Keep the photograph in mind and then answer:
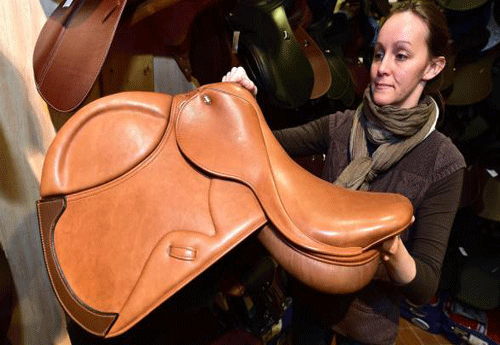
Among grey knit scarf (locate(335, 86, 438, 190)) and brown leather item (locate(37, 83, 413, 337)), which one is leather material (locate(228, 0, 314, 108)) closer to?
grey knit scarf (locate(335, 86, 438, 190))

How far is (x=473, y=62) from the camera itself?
149 cm

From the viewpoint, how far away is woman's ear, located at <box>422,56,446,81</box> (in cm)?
76

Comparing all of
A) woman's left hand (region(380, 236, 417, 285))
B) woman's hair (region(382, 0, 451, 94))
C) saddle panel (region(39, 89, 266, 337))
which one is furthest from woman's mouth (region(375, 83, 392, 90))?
saddle panel (region(39, 89, 266, 337))

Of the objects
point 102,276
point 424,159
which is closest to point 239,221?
point 102,276

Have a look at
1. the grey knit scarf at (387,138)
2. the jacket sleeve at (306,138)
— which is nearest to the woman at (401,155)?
the grey knit scarf at (387,138)

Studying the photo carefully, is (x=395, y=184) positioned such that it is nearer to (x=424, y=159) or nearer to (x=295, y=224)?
(x=424, y=159)

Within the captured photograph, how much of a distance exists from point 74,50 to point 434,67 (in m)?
0.71

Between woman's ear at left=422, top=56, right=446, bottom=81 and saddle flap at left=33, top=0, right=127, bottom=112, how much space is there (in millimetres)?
623

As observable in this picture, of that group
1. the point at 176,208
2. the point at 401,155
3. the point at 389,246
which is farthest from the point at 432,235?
the point at 176,208

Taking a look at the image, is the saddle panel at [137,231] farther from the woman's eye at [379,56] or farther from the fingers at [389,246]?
the woman's eye at [379,56]

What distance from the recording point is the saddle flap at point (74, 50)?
1.66 feet

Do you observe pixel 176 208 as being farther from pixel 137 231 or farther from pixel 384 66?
pixel 384 66

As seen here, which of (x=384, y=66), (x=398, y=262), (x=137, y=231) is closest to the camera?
(x=137, y=231)

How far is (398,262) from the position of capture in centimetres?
51
